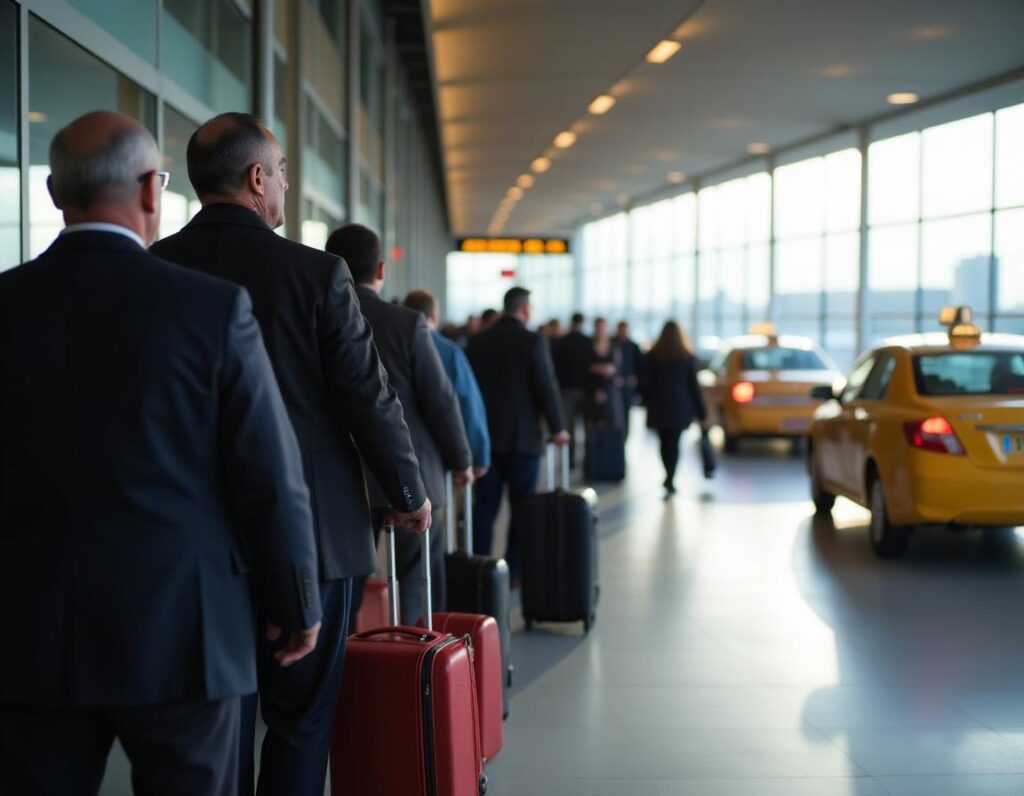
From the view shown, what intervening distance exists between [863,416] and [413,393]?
5.46 meters

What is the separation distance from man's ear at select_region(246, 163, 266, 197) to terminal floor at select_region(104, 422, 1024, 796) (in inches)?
89.6

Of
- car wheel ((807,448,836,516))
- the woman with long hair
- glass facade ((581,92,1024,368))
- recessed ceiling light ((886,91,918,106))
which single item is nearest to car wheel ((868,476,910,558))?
car wheel ((807,448,836,516))

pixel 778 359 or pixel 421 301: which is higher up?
pixel 421 301

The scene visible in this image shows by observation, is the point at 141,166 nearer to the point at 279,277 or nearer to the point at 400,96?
the point at 279,277

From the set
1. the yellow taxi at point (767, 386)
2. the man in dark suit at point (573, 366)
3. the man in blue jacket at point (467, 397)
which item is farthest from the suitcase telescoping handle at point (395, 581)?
the yellow taxi at point (767, 386)

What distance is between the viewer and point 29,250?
16.8 feet

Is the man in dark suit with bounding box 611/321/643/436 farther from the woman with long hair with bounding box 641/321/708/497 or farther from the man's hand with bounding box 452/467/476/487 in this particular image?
the man's hand with bounding box 452/467/476/487

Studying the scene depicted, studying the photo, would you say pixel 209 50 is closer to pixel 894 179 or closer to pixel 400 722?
pixel 400 722

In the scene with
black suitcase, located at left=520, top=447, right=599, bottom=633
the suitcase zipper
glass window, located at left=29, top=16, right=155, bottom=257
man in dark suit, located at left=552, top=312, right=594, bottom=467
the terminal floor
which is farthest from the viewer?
man in dark suit, located at left=552, top=312, right=594, bottom=467

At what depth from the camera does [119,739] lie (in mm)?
2553

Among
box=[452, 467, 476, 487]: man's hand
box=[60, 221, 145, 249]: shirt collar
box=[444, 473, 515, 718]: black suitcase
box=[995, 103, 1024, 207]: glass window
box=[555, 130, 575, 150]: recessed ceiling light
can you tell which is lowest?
box=[444, 473, 515, 718]: black suitcase

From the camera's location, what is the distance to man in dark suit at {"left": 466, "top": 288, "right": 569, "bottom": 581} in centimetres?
834

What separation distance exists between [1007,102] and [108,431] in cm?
1922

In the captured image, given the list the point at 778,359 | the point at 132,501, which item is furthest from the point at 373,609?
the point at 778,359
